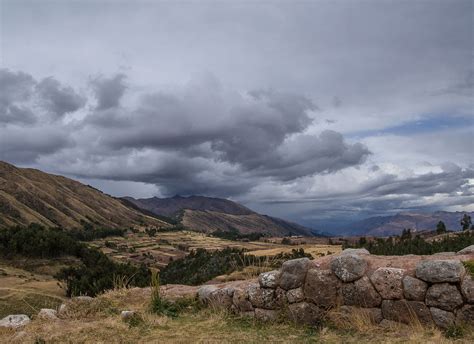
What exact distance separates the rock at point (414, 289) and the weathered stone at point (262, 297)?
390cm

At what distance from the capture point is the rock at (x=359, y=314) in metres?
11.3

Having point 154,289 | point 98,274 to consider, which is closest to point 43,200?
point 98,274

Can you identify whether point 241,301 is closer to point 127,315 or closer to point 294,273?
point 294,273

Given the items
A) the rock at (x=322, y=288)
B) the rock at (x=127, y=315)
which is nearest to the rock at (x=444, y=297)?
the rock at (x=322, y=288)

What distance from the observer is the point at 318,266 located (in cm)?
1282

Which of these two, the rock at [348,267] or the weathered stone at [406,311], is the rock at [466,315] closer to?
the weathered stone at [406,311]

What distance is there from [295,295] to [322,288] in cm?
88

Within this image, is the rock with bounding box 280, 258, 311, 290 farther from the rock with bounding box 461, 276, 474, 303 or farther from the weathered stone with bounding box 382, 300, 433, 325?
the rock with bounding box 461, 276, 474, 303

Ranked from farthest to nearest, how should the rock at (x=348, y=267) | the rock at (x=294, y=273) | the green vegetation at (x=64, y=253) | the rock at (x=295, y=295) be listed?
1. the green vegetation at (x=64, y=253)
2. the rock at (x=294, y=273)
3. the rock at (x=295, y=295)
4. the rock at (x=348, y=267)

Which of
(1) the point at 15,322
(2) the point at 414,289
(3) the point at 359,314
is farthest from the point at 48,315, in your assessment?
(2) the point at 414,289

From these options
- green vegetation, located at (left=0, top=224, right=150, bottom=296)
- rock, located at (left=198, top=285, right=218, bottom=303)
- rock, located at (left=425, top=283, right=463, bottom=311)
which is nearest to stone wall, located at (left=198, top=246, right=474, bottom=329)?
rock, located at (left=425, top=283, right=463, bottom=311)

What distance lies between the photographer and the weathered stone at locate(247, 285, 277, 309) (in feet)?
42.3

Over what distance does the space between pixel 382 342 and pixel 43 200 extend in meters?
208

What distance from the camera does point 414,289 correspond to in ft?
35.8
